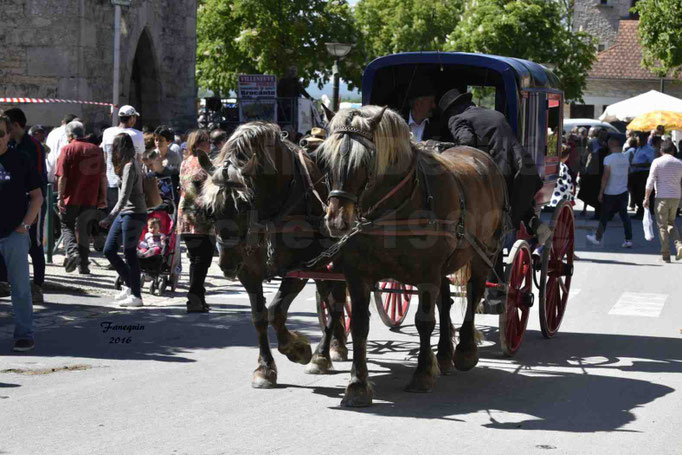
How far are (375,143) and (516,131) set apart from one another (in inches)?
136

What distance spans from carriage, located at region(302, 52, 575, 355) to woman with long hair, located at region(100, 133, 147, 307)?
2.73 m

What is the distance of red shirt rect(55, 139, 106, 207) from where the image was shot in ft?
43.5

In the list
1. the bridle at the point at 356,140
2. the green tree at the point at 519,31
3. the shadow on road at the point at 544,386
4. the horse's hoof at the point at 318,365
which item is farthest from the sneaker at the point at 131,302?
the green tree at the point at 519,31

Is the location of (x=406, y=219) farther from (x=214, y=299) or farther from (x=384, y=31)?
(x=384, y=31)

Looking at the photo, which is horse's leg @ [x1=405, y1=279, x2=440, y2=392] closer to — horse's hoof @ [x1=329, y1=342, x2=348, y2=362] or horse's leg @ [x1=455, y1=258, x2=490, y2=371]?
horse's leg @ [x1=455, y1=258, x2=490, y2=371]

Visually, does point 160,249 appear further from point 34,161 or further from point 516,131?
point 516,131

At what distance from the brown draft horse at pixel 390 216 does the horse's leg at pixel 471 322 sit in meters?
0.63

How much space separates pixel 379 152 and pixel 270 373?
71.9 inches

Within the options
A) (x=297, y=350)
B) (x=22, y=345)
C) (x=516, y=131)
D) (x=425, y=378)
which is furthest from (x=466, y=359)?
(x=22, y=345)

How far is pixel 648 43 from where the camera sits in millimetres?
33469

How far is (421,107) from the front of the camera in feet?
30.6

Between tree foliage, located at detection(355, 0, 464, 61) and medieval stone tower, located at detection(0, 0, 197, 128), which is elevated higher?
tree foliage, located at detection(355, 0, 464, 61)

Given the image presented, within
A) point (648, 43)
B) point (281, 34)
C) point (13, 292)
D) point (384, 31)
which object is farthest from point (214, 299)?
point (384, 31)

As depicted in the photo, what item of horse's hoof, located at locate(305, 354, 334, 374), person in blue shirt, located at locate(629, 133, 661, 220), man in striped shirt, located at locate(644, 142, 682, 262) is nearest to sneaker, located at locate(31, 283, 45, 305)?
horse's hoof, located at locate(305, 354, 334, 374)
